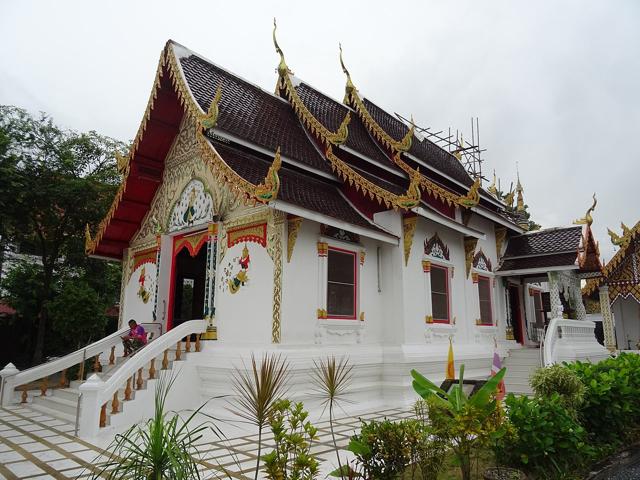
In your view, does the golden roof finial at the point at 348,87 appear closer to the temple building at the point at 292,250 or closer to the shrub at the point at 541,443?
the temple building at the point at 292,250

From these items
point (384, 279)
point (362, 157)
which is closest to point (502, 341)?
point (384, 279)

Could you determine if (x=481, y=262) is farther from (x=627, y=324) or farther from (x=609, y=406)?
(x=627, y=324)

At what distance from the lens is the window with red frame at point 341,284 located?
25.5 ft

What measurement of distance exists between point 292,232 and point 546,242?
7.58 m

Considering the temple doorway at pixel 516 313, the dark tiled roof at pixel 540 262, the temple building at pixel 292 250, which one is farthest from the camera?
the temple doorway at pixel 516 313

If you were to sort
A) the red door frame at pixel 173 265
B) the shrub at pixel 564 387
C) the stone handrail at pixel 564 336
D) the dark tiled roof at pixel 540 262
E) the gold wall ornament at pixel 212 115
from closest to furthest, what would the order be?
the shrub at pixel 564 387 < the gold wall ornament at pixel 212 115 < the red door frame at pixel 173 265 < the stone handrail at pixel 564 336 < the dark tiled roof at pixel 540 262

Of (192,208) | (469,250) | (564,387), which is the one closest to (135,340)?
(192,208)

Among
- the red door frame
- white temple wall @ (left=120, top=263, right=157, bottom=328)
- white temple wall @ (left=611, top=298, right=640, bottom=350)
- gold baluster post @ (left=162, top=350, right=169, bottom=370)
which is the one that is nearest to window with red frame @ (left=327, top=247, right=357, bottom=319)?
gold baluster post @ (left=162, top=350, right=169, bottom=370)

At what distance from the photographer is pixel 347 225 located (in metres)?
7.28

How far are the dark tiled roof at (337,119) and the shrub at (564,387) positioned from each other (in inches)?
211

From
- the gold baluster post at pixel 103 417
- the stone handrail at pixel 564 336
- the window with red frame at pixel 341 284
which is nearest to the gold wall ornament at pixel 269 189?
the window with red frame at pixel 341 284

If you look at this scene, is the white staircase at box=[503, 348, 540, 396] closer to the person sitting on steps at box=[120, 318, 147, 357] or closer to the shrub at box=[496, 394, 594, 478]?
the shrub at box=[496, 394, 594, 478]

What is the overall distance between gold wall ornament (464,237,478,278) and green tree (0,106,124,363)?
9274mm

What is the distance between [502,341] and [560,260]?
7.35 feet
